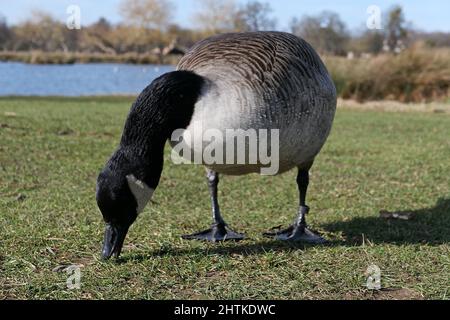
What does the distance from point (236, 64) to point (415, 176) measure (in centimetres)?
458

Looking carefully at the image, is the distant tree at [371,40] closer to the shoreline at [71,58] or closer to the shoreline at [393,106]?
the shoreline at [71,58]

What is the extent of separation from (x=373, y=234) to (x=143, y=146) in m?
2.25

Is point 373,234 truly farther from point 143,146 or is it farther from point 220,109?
point 143,146

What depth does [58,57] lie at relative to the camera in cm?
4675

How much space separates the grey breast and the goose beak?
930 mm

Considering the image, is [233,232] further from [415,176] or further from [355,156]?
[355,156]

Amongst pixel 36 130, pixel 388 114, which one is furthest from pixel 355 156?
pixel 388 114

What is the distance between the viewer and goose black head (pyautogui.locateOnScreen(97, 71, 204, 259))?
317 centimetres

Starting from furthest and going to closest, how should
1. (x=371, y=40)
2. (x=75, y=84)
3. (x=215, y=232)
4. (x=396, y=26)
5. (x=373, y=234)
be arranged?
(x=396, y=26)
(x=371, y=40)
(x=75, y=84)
(x=373, y=234)
(x=215, y=232)

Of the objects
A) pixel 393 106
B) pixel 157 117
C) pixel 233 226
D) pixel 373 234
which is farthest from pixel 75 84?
pixel 157 117

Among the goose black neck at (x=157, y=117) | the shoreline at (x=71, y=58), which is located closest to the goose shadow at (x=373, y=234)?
the goose black neck at (x=157, y=117)

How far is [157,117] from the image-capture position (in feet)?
10.7

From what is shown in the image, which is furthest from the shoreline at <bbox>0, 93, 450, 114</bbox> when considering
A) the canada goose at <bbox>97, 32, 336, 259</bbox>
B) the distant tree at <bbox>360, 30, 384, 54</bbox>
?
the distant tree at <bbox>360, 30, 384, 54</bbox>

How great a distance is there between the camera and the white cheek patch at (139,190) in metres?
3.18
